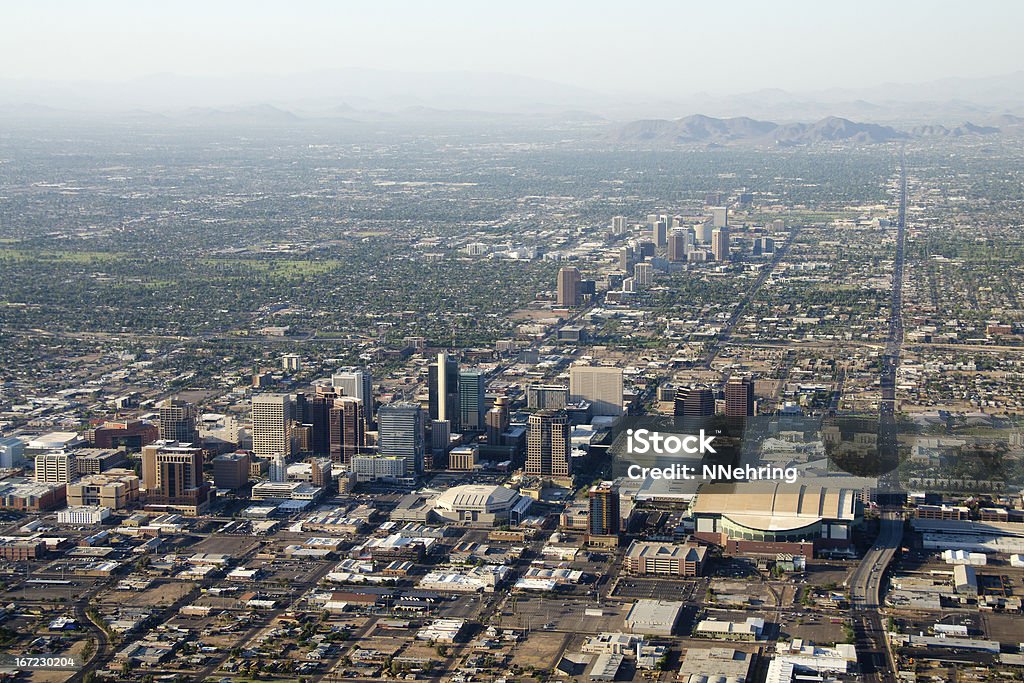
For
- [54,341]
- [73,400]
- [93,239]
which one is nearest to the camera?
[73,400]

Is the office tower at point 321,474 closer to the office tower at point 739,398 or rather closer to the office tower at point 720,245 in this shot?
the office tower at point 739,398

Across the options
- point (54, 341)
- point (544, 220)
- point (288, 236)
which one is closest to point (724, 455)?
point (54, 341)

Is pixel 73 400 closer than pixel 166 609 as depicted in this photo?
No

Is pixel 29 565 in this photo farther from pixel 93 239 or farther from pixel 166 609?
pixel 93 239

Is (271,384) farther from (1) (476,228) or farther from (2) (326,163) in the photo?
(2) (326,163)

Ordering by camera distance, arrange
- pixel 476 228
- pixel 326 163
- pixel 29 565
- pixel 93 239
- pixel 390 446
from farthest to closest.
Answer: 1. pixel 326 163
2. pixel 476 228
3. pixel 93 239
4. pixel 390 446
5. pixel 29 565

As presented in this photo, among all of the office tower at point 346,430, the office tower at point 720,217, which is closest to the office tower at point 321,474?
the office tower at point 346,430

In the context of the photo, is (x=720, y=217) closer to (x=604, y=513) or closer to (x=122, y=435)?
(x=122, y=435)
